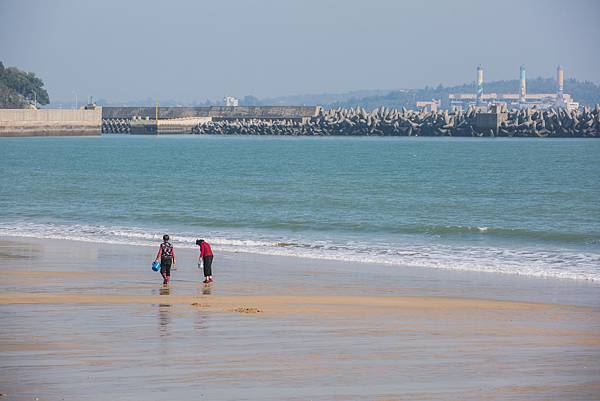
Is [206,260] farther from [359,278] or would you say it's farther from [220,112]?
[220,112]

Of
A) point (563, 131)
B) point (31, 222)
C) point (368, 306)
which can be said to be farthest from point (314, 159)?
point (368, 306)

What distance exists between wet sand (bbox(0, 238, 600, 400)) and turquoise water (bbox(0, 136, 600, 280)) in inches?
176

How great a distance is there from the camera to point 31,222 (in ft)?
103

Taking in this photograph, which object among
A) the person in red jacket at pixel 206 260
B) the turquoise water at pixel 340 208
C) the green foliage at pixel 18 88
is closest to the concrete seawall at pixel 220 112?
the green foliage at pixel 18 88

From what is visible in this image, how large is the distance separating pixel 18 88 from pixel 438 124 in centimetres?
6494

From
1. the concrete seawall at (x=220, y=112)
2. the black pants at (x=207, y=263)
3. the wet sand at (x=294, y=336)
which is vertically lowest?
the wet sand at (x=294, y=336)

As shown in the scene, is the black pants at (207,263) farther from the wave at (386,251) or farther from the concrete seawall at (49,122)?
the concrete seawall at (49,122)

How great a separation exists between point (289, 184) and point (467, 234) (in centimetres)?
2074

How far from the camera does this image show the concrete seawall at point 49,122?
121 metres

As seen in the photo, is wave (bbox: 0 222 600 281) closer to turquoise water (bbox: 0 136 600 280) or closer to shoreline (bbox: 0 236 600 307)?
turquoise water (bbox: 0 136 600 280)

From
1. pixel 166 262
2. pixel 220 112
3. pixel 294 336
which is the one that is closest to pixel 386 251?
Answer: pixel 166 262

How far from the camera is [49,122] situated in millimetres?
125750

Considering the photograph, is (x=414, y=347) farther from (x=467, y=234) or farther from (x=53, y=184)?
(x=53, y=184)

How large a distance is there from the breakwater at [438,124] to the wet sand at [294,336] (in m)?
103
